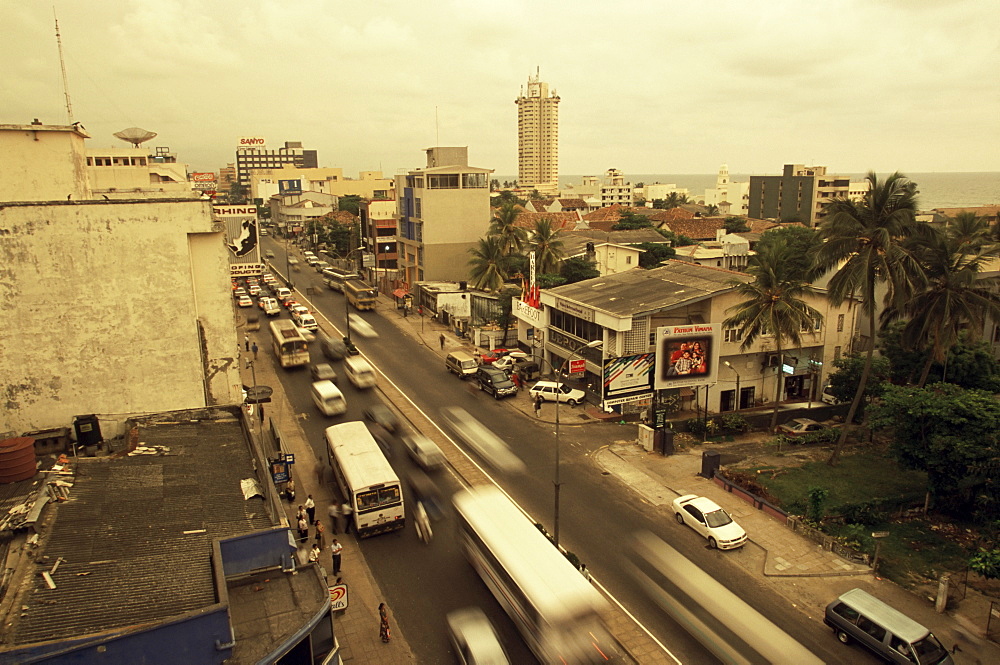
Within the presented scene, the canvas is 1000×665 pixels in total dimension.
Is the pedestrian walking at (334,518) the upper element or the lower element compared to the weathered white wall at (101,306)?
lower

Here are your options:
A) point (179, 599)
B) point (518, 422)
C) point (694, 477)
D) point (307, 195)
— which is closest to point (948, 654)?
point (694, 477)

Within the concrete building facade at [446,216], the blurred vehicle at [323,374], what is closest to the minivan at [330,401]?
the blurred vehicle at [323,374]

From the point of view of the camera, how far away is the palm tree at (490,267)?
5881 centimetres

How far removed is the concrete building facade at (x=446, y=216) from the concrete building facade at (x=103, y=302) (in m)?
45.5

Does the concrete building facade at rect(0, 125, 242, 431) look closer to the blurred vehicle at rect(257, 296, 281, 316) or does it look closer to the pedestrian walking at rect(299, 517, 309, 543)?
the pedestrian walking at rect(299, 517, 309, 543)

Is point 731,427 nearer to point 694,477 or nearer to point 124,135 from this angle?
point 694,477

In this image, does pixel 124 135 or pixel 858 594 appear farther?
pixel 124 135

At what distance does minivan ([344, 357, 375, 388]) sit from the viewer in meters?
41.4

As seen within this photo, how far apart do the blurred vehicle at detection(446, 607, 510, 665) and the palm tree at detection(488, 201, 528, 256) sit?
46.2 m

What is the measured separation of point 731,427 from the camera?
34375 millimetres

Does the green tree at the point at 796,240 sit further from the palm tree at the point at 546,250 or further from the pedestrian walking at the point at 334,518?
the pedestrian walking at the point at 334,518

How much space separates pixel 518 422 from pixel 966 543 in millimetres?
20920

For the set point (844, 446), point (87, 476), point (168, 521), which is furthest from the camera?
point (844, 446)

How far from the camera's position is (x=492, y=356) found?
158 ft
